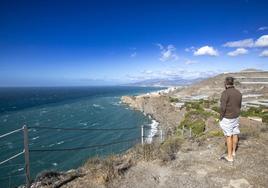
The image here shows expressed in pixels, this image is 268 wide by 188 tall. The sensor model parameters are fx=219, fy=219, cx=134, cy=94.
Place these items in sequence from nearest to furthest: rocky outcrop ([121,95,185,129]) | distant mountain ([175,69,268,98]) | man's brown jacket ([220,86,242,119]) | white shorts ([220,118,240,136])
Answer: man's brown jacket ([220,86,242,119]), white shorts ([220,118,240,136]), rocky outcrop ([121,95,185,129]), distant mountain ([175,69,268,98])

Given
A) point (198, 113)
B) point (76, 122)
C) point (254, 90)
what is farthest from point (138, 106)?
point (254, 90)

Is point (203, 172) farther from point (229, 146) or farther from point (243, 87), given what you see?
point (243, 87)

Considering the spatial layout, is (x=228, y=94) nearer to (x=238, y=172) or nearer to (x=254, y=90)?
(x=238, y=172)

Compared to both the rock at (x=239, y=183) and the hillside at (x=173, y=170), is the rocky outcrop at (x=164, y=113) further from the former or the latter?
the rock at (x=239, y=183)

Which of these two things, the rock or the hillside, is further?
the hillside

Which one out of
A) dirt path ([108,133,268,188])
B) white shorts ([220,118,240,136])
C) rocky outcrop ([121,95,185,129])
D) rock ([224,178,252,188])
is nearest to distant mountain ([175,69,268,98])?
rocky outcrop ([121,95,185,129])

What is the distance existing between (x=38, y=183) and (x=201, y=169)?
4177 mm

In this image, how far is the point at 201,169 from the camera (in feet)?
19.5

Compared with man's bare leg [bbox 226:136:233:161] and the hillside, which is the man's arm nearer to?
man's bare leg [bbox 226:136:233:161]

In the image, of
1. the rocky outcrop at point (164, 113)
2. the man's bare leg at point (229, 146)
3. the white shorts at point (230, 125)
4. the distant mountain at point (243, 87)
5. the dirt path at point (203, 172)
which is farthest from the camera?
the distant mountain at point (243, 87)

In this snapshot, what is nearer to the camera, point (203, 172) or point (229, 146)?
point (203, 172)

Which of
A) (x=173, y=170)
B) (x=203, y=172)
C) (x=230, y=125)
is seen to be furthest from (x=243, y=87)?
(x=173, y=170)

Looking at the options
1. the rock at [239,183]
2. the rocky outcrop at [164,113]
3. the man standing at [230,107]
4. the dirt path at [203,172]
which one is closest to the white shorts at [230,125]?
the man standing at [230,107]

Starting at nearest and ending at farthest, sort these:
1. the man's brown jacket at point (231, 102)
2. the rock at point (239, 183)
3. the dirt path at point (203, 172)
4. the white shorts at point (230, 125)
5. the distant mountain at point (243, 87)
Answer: the rock at point (239, 183), the dirt path at point (203, 172), the man's brown jacket at point (231, 102), the white shorts at point (230, 125), the distant mountain at point (243, 87)
